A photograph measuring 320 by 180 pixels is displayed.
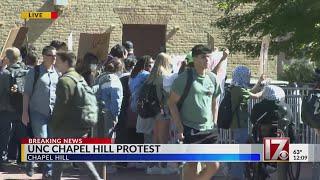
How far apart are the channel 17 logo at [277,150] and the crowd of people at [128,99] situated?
71 cm

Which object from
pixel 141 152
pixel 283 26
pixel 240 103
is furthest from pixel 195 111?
pixel 283 26

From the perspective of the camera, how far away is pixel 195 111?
8.66 metres

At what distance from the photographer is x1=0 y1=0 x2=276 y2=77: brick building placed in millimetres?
21797

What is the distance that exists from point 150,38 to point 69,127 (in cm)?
1424

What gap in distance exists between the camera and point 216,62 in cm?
1086

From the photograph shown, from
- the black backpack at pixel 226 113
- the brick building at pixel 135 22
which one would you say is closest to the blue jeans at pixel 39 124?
the black backpack at pixel 226 113

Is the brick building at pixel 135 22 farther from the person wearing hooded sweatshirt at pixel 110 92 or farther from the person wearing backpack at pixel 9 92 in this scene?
the person wearing hooded sweatshirt at pixel 110 92

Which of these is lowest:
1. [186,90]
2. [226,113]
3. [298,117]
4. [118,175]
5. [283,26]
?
[118,175]

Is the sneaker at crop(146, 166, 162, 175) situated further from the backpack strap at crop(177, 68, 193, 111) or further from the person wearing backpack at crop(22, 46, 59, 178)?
the backpack strap at crop(177, 68, 193, 111)

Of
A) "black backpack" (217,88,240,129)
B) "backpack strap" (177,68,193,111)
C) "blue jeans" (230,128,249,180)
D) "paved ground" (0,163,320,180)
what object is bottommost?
"paved ground" (0,163,320,180)

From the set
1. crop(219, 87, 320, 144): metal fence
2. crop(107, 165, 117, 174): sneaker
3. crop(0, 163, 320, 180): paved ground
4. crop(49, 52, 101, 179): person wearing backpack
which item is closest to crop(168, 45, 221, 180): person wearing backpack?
crop(49, 52, 101, 179): person wearing backpack

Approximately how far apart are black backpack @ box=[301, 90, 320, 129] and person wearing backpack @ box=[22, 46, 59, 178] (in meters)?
3.37

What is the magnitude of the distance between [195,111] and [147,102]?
2433mm

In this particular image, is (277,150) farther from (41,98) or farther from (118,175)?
(118,175)
